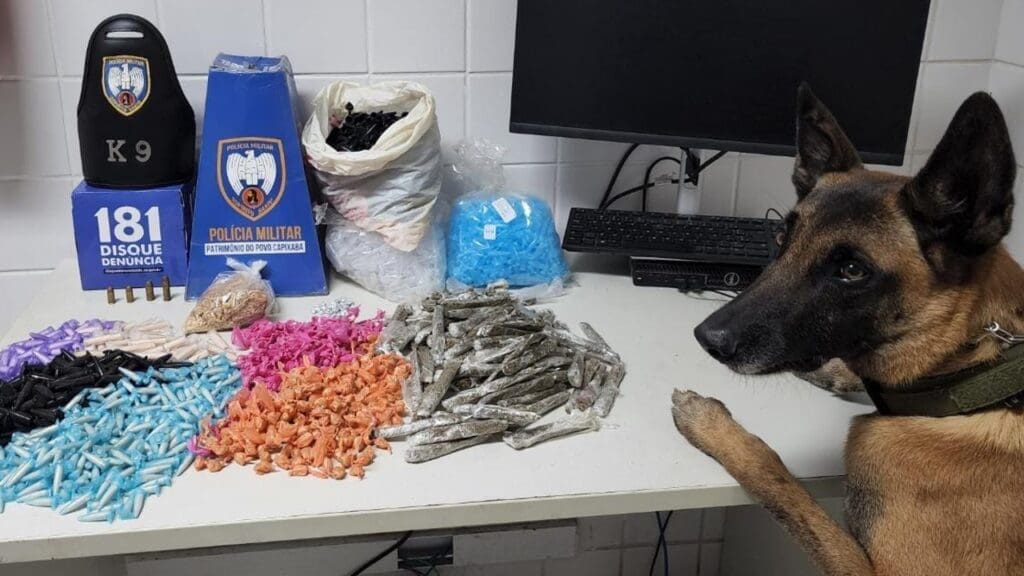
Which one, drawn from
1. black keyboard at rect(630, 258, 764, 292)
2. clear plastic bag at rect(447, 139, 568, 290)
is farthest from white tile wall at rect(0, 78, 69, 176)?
black keyboard at rect(630, 258, 764, 292)

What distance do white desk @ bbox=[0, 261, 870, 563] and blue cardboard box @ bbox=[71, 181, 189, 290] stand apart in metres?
0.23

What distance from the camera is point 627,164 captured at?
5.82 ft

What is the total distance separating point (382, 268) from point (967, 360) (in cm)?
91

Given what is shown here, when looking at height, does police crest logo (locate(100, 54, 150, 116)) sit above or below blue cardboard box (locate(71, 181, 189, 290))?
above

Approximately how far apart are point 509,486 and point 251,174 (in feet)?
2.47

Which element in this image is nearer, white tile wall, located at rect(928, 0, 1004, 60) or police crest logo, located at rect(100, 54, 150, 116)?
police crest logo, located at rect(100, 54, 150, 116)

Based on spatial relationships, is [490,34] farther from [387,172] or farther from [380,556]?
[380,556]

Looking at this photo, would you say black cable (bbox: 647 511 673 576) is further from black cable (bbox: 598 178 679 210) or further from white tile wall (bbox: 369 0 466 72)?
white tile wall (bbox: 369 0 466 72)

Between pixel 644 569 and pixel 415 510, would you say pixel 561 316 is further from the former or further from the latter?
pixel 644 569

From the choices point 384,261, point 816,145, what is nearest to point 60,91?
point 384,261

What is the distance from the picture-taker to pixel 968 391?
1.03 m

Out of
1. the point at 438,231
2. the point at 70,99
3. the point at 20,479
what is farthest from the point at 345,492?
the point at 70,99

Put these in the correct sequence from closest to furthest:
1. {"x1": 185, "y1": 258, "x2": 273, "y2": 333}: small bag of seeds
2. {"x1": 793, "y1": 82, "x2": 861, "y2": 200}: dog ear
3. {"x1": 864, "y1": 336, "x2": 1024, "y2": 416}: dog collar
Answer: {"x1": 864, "y1": 336, "x2": 1024, "y2": 416}: dog collar
{"x1": 793, "y1": 82, "x2": 861, "y2": 200}: dog ear
{"x1": 185, "y1": 258, "x2": 273, "y2": 333}: small bag of seeds

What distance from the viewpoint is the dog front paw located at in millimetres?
1107
